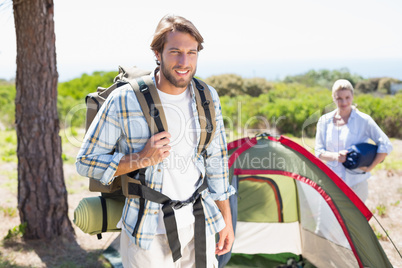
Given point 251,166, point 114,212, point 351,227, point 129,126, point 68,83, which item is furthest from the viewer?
point 68,83

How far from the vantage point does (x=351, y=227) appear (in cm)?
304

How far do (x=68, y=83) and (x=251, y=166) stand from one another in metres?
14.9

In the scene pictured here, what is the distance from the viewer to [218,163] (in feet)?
6.01

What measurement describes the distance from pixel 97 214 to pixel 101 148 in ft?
1.33

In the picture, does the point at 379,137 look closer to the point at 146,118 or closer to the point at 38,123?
the point at 146,118

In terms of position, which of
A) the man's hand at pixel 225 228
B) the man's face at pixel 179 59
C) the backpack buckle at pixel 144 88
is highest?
the man's face at pixel 179 59

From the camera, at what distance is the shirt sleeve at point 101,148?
61.4 inches

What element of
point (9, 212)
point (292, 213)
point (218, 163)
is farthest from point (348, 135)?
point (9, 212)

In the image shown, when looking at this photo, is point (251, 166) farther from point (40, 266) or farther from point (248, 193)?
point (40, 266)

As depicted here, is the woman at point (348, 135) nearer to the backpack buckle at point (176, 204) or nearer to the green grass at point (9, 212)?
the backpack buckle at point (176, 204)

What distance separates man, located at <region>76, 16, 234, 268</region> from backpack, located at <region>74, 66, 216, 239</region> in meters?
0.03

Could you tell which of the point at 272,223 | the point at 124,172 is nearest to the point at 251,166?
the point at 272,223

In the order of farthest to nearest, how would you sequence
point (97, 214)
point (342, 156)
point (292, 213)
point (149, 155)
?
point (292, 213), point (342, 156), point (97, 214), point (149, 155)

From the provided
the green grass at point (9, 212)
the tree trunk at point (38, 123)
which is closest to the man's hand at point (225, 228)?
the tree trunk at point (38, 123)
